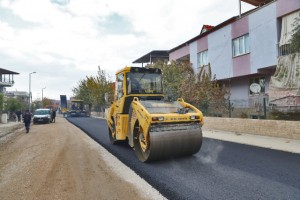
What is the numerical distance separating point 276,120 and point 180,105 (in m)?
6.12

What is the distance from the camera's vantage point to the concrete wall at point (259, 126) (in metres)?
11.7

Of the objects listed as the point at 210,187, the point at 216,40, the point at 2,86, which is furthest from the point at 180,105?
the point at 2,86

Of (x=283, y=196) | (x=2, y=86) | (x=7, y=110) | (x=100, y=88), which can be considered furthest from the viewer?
(x=2, y=86)

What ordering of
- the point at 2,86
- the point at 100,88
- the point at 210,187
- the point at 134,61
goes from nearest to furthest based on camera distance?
the point at 210,187, the point at 134,61, the point at 100,88, the point at 2,86

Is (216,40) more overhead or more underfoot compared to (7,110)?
more overhead

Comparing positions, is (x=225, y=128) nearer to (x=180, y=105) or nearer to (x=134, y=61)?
(x=180, y=105)

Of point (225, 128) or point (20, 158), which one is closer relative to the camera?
point (20, 158)


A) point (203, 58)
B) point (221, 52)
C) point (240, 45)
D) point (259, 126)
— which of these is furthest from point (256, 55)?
Result: point (203, 58)

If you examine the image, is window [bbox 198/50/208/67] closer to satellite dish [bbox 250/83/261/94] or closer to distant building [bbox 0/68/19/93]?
satellite dish [bbox 250/83/261/94]

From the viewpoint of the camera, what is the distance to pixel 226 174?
646 cm

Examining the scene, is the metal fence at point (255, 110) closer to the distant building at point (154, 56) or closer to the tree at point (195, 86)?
the tree at point (195, 86)

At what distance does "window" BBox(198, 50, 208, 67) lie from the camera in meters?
24.1

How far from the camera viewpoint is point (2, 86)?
5344 centimetres

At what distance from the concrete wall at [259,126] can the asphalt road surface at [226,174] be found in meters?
3.06
